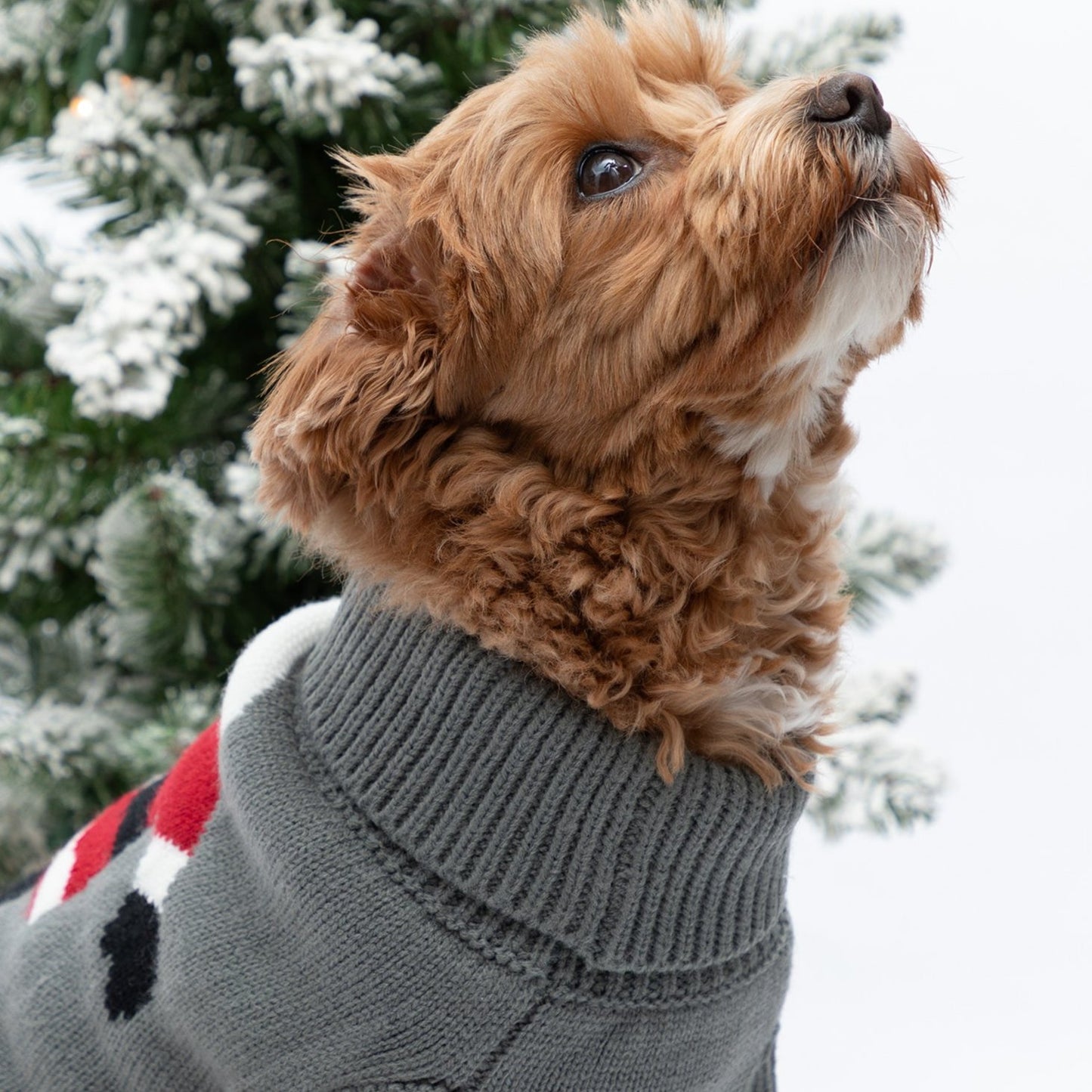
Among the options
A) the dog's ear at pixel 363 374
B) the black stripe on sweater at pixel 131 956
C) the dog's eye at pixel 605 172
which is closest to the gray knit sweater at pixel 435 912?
the black stripe on sweater at pixel 131 956

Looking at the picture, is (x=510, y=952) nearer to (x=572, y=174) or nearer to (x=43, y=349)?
(x=572, y=174)

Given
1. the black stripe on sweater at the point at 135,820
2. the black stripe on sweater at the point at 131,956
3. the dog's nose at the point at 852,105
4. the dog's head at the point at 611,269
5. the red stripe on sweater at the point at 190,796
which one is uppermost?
the dog's nose at the point at 852,105

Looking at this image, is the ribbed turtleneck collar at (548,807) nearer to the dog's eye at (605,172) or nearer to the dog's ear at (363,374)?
the dog's ear at (363,374)

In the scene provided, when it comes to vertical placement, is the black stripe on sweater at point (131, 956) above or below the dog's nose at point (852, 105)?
below

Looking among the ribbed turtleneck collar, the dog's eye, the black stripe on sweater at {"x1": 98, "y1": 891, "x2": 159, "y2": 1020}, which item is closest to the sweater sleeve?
the black stripe on sweater at {"x1": 98, "y1": 891, "x2": 159, "y2": 1020}

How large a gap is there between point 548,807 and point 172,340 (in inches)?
30.6

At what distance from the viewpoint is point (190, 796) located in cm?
123

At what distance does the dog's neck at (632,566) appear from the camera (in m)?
1.10

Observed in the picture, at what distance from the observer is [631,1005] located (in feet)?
3.52

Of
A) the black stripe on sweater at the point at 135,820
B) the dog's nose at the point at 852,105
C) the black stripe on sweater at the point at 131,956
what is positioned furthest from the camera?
the black stripe on sweater at the point at 135,820

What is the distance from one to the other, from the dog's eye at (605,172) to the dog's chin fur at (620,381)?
0.01m

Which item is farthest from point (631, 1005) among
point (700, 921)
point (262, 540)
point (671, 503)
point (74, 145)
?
point (74, 145)

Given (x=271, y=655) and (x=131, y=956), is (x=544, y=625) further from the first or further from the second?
(x=131, y=956)

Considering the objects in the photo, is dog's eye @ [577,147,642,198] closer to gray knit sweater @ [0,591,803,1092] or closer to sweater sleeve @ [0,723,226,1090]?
gray knit sweater @ [0,591,803,1092]
